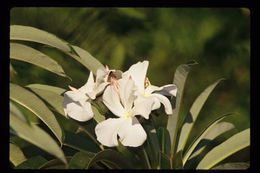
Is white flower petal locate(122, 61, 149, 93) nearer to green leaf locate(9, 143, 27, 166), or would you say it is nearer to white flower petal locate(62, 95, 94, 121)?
white flower petal locate(62, 95, 94, 121)

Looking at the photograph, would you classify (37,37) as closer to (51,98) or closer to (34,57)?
(34,57)

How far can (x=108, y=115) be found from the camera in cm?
98

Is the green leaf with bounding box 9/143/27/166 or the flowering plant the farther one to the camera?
the green leaf with bounding box 9/143/27/166

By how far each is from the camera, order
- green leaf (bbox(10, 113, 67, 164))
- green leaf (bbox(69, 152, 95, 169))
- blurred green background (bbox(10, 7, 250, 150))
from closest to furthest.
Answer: green leaf (bbox(10, 113, 67, 164)), green leaf (bbox(69, 152, 95, 169)), blurred green background (bbox(10, 7, 250, 150))

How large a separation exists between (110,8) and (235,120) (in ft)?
2.30

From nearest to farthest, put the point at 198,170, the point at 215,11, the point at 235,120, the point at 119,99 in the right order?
the point at 119,99 → the point at 198,170 → the point at 235,120 → the point at 215,11

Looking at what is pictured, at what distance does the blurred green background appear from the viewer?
1423 millimetres

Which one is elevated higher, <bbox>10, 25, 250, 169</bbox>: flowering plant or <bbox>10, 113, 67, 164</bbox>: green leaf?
<bbox>10, 25, 250, 169</bbox>: flowering plant

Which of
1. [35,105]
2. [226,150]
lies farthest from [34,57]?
[226,150]

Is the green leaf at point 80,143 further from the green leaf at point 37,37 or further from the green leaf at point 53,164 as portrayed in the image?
the green leaf at point 37,37

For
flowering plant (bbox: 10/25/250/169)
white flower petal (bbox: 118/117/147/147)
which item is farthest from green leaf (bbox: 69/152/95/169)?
white flower petal (bbox: 118/117/147/147)

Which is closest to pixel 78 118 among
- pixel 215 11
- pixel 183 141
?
pixel 183 141

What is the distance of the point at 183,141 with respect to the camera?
1084 millimetres

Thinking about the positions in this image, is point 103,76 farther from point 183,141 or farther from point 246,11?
point 246,11
